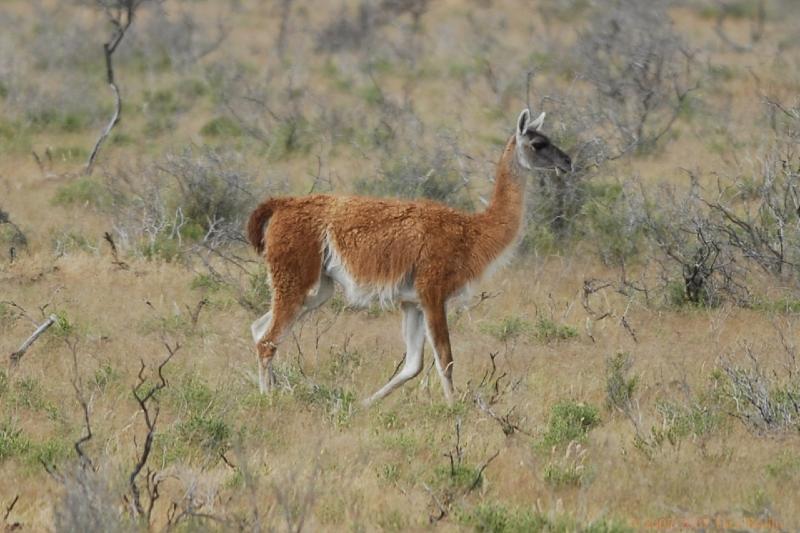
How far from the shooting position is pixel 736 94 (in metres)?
21.1

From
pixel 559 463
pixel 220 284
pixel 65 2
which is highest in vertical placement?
pixel 559 463

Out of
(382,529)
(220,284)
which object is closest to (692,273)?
(220,284)

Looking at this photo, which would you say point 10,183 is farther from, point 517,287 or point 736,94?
point 736,94

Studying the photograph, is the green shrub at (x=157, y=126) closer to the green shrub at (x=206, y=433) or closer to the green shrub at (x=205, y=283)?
the green shrub at (x=205, y=283)

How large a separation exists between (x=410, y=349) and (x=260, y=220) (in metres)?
1.33

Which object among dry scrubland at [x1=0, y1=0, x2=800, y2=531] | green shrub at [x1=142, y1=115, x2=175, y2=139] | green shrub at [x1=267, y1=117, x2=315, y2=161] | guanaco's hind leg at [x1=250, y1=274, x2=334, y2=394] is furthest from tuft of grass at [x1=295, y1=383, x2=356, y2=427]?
green shrub at [x1=142, y1=115, x2=175, y2=139]

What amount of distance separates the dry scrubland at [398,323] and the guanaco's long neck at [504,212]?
0.90 meters

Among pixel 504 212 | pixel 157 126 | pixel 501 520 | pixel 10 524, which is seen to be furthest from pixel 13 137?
pixel 501 520

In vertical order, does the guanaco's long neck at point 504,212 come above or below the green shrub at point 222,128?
above

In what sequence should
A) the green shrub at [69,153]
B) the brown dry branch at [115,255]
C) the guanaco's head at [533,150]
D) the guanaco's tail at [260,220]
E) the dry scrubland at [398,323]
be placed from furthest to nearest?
the green shrub at [69,153], the brown dry branch at [115,255], the guanaco's head at [533,150], the guanaco's tail at [260,220], the dry scrubland at [398,323]

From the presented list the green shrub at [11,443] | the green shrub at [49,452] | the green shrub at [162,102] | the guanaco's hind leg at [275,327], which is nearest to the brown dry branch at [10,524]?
the green shrub at [49,452]

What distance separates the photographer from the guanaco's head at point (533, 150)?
951cm

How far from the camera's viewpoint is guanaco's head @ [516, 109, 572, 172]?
951 centimetres

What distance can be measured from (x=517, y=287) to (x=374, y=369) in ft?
8.45
